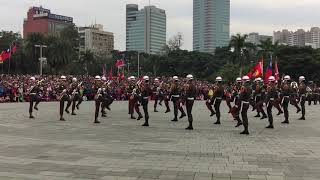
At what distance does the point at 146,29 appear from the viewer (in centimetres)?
→ 14450

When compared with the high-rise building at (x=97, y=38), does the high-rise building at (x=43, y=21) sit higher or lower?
higher

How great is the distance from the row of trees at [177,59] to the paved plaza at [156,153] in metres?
57.9

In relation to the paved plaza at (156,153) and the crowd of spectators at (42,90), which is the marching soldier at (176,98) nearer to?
the paved plaza at (156,153)

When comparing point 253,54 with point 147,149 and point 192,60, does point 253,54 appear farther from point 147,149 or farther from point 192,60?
point 147,149

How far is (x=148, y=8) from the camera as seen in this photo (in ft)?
481

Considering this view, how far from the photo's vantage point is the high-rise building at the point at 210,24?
160125 mm

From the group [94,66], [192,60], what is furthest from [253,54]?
[94,66]

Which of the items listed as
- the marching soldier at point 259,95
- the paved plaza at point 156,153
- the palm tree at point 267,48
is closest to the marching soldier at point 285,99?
the marching soldier at point 259,95

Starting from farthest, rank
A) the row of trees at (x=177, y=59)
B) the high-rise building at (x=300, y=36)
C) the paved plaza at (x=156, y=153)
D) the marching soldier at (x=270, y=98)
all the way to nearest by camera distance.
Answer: the high-rise building at (x=300, y=36) < the row of trees at (x=177, y=59) < the marching soldier at (x=270, y=98) < the paved plaza at (x=156, y=153)

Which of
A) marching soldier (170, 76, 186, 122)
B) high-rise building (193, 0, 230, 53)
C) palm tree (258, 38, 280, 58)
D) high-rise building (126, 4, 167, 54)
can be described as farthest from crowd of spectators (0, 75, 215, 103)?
high-rise building (193, 0, 230, 53)

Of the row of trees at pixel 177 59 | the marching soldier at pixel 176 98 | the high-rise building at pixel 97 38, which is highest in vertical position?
the high-rise building at pixel 97 38

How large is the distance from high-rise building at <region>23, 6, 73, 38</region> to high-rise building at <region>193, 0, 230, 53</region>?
137 ft

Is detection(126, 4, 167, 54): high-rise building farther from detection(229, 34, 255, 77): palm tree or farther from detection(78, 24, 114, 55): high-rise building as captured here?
detection(229, 34, 255, 77): palm tree

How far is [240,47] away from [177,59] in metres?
15.9
